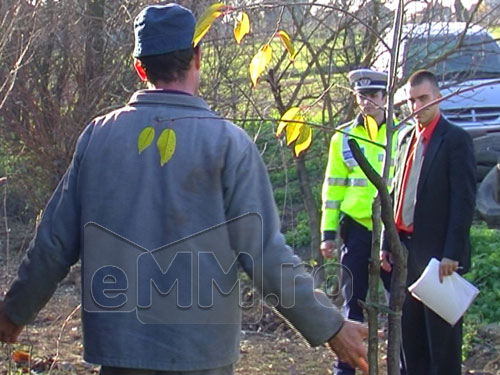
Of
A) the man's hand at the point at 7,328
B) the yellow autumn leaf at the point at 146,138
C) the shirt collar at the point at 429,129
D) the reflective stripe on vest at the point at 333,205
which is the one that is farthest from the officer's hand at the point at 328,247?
the yellow autumn leaf at the point at 146,138

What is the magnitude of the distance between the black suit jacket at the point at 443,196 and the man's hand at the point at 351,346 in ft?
8.04

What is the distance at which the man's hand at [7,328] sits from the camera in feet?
11.2

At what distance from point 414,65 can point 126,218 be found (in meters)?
5.55

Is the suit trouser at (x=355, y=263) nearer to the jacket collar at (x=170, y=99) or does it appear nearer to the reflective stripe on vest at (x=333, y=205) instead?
the reflective stripe on vest at (x=333, y=205)

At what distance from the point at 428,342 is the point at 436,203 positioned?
0.80 metres

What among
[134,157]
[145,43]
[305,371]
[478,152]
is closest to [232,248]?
[134,157]

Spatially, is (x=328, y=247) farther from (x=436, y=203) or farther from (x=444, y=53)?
(x=444, y=53)

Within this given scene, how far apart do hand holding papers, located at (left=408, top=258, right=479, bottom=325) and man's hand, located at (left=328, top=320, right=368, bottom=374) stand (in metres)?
2.14

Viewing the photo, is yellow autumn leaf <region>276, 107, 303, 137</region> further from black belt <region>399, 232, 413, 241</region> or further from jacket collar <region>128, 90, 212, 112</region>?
black belt <region>399, 232, 413, 241</region>

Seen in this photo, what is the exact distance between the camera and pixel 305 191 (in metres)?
8.35

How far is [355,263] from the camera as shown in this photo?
21.0 feet

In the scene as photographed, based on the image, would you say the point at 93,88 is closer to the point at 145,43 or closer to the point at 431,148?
the point at 431,148

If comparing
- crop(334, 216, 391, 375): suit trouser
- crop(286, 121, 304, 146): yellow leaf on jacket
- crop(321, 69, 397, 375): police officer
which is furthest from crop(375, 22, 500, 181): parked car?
crop(286, 121, 304, 146): yellow leaf on jacket

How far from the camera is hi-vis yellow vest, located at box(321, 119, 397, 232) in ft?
21.0
